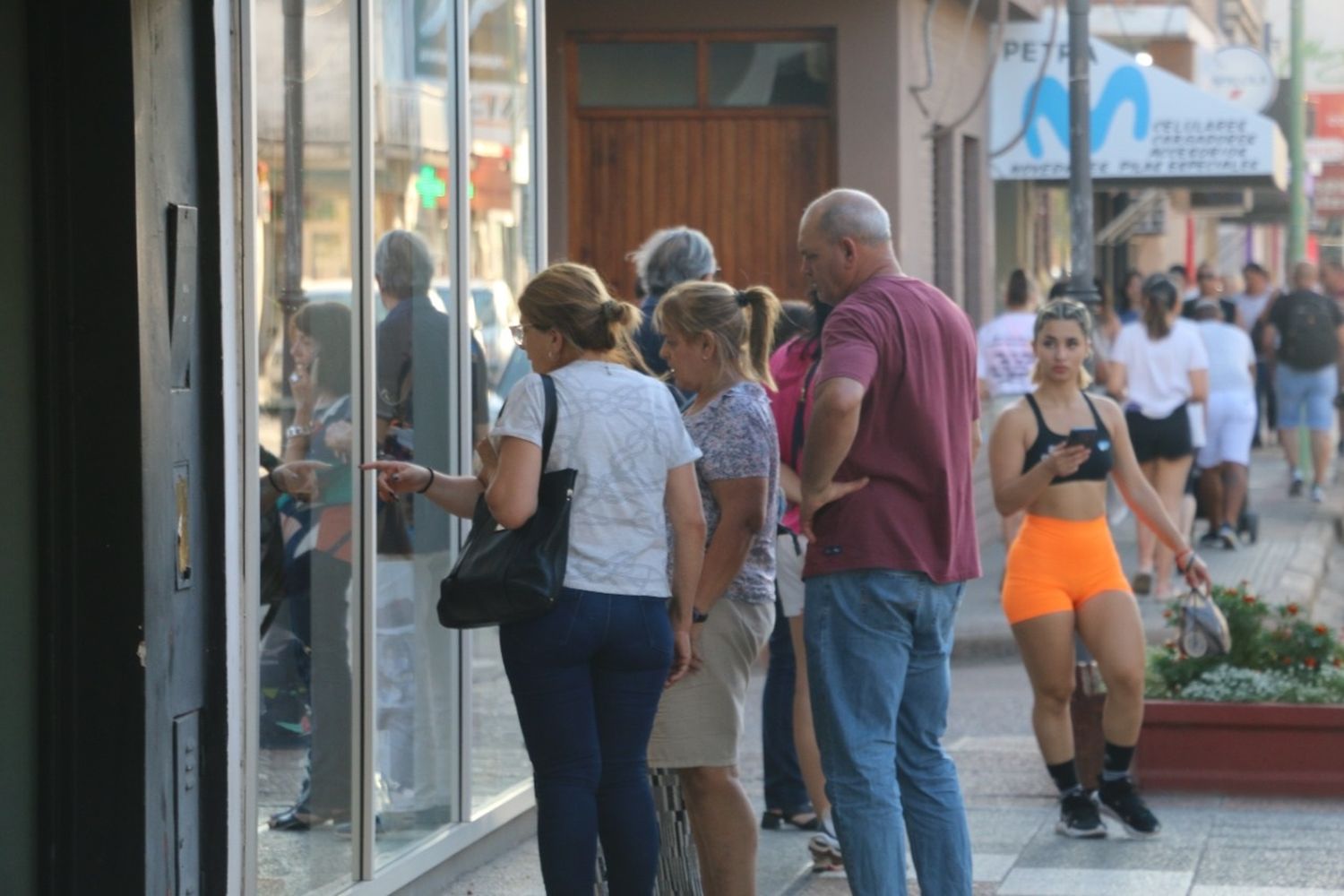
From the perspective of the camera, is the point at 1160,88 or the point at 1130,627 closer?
the point at 1130,627

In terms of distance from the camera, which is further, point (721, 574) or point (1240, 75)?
point (1240, 75)

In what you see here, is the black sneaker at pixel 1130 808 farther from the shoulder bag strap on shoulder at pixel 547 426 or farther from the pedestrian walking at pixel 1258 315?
the pedestrian walking at pixel 1258 315

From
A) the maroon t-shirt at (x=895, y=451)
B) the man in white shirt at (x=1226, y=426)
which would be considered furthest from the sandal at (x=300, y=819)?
the man in white shirt at (x=1226, y=426)

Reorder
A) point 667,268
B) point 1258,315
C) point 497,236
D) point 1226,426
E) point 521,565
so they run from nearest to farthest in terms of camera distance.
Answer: point 521,565, point 667,268, point 497,236, point 1226,426, point 1258,315

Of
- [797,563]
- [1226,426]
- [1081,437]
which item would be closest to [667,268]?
[797,563]

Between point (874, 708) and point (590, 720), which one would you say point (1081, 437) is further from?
point (590, 720)

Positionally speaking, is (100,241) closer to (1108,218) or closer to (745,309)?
(745,309)

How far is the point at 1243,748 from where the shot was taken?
7.21m

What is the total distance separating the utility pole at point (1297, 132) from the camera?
2333 centimetres

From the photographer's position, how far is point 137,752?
13.3ft

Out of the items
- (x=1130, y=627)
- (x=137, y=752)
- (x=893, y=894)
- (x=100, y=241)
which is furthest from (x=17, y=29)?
(x=1130, y=627)

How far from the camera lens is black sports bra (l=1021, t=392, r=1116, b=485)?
645cm

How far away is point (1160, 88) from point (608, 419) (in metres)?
11.4

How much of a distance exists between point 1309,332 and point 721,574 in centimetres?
A: 1330
